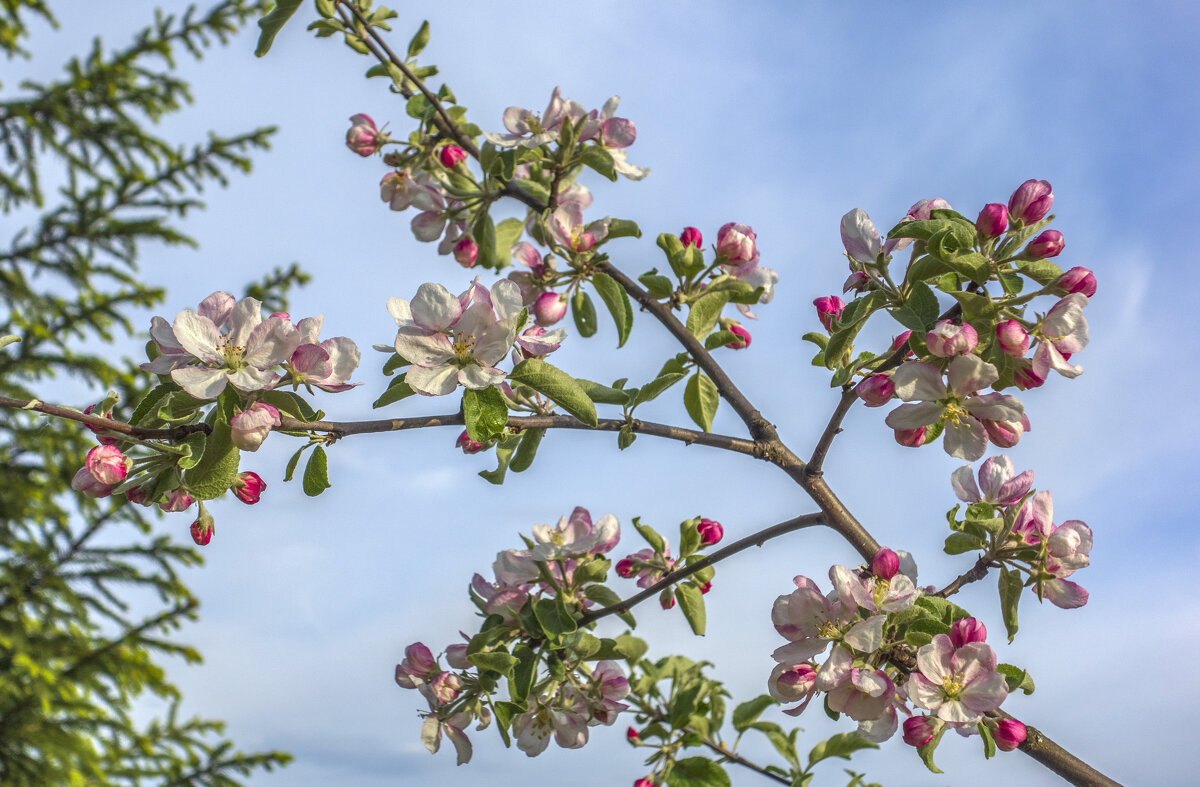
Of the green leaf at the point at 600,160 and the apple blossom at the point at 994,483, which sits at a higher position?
the green leaf at the point at 600,160

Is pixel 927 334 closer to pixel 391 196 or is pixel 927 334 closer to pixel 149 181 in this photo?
pixel 391 196

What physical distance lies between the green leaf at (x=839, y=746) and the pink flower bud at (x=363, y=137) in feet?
5.42

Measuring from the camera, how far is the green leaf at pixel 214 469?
1089mm

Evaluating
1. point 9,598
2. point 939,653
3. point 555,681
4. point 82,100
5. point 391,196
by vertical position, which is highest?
point 82,100

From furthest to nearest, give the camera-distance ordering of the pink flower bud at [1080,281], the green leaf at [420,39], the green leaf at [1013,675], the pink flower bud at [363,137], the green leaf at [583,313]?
the pink flower bud at [363,137] < the green leaf at [420,39] < the green leaf at [583,313] < the green leaf at [1013,675] < the pink flower bud at [1080,281]

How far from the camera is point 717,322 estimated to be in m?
1.72

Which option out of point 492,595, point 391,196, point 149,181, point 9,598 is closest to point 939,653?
point 492,595

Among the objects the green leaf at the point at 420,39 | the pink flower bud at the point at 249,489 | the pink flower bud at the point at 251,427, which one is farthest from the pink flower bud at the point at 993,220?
the green leaf at the point at 420,39

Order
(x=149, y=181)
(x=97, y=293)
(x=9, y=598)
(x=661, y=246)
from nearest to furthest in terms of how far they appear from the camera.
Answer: (x=661, y=246) < (x=9, y=598) < (x=97, y=293) < (x=149, y=181)

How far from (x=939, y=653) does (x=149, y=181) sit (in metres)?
5.96

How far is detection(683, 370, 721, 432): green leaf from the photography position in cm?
162

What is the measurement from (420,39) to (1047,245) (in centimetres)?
143

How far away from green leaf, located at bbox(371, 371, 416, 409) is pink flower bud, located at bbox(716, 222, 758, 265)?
2.33 feet

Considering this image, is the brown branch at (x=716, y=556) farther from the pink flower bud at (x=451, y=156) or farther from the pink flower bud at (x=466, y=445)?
the pink flower bud at (x=451, y=156)
